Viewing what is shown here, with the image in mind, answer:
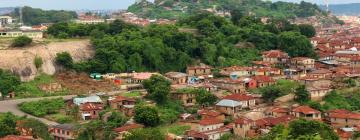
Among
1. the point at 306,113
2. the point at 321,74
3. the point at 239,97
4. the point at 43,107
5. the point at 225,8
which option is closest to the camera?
the point at 306,113

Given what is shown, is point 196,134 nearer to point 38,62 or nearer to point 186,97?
point 186,97

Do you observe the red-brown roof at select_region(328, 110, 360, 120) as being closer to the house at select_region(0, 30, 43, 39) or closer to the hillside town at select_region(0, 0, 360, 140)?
the hillside town at select_region(0, 0, 360, 140)

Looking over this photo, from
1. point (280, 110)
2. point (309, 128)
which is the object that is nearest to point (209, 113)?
point (280, 110)

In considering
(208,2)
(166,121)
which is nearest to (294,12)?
(208,2)

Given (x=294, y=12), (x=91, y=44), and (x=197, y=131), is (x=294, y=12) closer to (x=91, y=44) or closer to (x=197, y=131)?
(x=91, y=44)

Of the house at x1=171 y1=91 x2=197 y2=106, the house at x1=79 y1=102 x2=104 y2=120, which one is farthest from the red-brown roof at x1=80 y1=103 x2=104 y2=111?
the house at x1=171 y1=91 x2=197 y2=106
